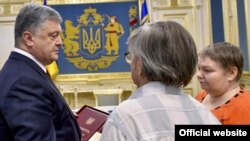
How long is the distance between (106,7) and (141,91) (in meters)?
8.24

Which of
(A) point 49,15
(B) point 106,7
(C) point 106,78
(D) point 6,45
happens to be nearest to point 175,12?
(B) point 106,7

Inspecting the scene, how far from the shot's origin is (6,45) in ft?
29.8

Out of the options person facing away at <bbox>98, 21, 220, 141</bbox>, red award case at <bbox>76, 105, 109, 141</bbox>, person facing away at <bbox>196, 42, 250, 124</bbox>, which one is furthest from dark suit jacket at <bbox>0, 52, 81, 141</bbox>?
person facing away at <bbox>196, 42, 250, 124</bbox>

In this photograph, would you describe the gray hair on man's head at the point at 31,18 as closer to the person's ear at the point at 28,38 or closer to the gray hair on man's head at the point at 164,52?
the person's ear at the point at 28,38

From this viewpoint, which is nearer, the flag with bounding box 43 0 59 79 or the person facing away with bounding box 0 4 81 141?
the person facing away with bounding box 0 4 81 141

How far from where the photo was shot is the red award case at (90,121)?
2.03 metres

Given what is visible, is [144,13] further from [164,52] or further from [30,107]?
[164,52]

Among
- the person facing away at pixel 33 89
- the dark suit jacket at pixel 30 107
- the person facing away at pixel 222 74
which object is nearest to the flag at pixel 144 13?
the person facing away at pixel 222 74

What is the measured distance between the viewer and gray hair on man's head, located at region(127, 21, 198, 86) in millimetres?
1311

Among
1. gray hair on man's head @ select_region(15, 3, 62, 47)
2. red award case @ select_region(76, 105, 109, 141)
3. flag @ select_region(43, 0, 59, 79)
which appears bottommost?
flag @ select_region(43, 0, 59, 79)

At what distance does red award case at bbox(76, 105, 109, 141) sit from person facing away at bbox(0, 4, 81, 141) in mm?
227

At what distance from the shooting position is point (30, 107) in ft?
5.06

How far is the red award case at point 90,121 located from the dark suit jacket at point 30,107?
0.28 m

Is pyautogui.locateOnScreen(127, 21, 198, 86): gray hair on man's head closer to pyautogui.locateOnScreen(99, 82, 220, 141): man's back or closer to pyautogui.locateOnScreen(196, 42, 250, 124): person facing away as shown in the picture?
pyautogui.locateOnScreen(99, 82, 220, 141): man's back
